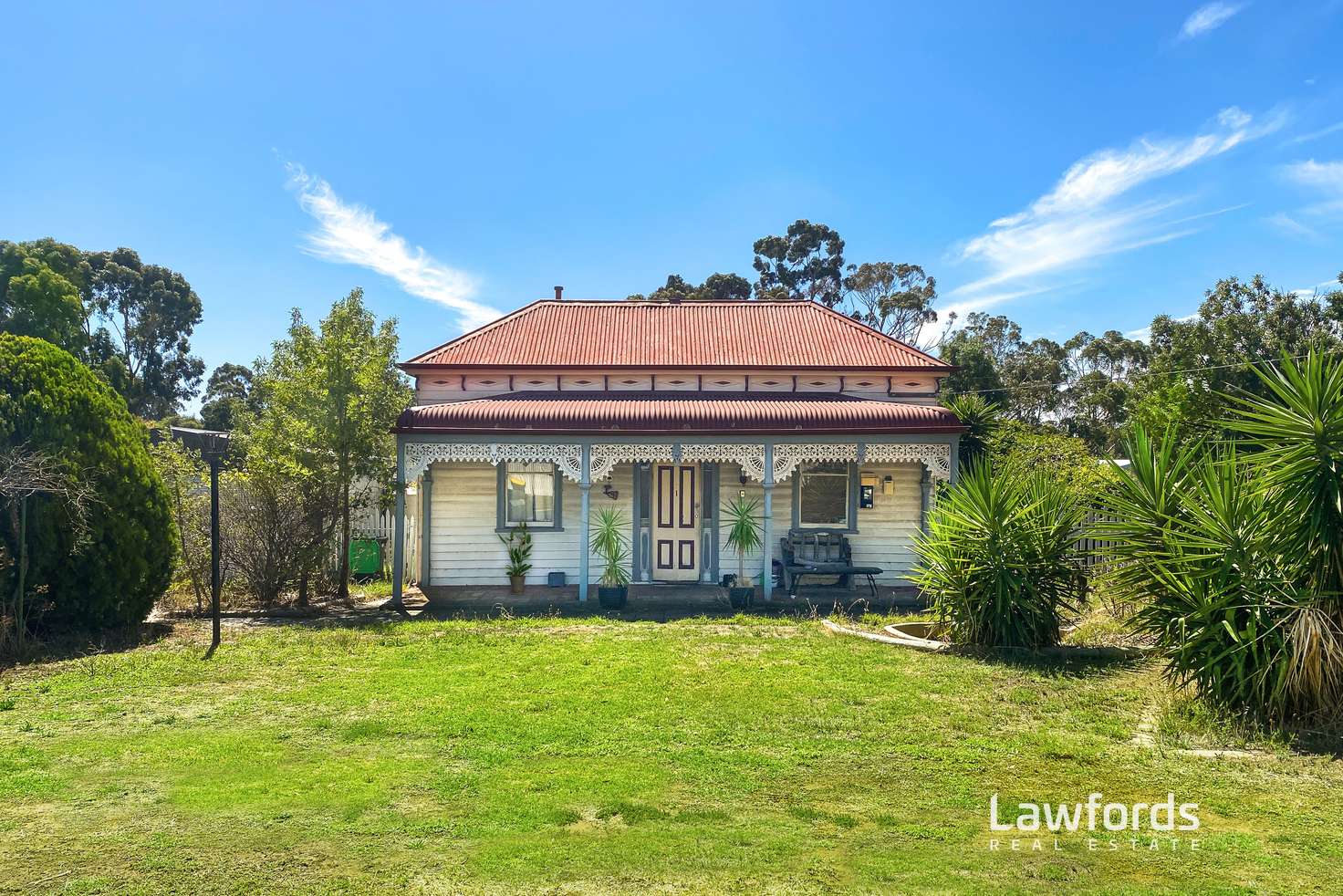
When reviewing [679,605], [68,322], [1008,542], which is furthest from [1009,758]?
[68,322]

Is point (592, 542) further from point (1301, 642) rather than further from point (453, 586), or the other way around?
point (1301, 642)

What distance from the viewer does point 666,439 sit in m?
13.4

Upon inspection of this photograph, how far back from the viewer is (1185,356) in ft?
72.5

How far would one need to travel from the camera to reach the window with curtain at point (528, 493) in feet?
48.1

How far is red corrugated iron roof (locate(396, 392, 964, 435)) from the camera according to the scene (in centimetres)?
1301

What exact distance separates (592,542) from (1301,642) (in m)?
10.7

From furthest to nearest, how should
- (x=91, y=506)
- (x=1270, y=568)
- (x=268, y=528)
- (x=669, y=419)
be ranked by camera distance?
1. (x=669, y=419)
2. (x=268, y=528)
3. (x=91, y=506)
4. (x=1270, y=568)

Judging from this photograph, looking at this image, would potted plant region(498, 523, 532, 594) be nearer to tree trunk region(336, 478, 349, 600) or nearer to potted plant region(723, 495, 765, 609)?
tree trunk region(336, 478, 349, 600)

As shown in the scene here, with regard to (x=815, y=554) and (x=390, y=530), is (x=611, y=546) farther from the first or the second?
(x=390, y=530)

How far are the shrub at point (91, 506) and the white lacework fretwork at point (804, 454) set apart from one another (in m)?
9.08

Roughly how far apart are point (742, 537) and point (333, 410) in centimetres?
709

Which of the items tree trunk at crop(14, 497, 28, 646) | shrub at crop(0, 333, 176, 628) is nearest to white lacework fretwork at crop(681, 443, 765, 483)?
shrub at crop(0, 333, 176, 628)

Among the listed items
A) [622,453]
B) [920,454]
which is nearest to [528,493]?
[622,453]

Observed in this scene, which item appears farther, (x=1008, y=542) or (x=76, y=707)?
(x=1008, y=542)
